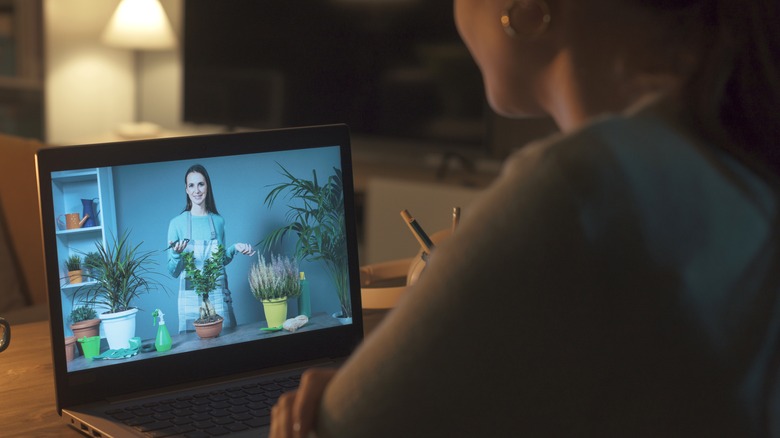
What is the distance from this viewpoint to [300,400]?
2.13 feet

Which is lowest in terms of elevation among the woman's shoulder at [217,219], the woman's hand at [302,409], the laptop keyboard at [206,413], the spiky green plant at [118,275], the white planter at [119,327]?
the laptop keyboard at [206,413]

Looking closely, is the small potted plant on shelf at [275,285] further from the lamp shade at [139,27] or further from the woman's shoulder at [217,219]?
the lamp shade at [139,27]

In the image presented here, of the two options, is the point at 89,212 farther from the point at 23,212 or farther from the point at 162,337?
the point at 23,212

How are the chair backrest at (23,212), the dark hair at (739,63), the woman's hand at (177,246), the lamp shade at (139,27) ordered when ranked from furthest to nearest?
the lamp shade at (139,27) < the chair backrest at (23,212) < the woman's hand at (177,246) < the dark hair at (739,63)

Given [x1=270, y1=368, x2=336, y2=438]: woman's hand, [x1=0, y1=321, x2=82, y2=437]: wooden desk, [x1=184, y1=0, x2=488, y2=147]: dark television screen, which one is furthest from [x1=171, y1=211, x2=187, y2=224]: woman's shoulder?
[x1=184, y1=0, x2=488, y2=147]: dark television screen

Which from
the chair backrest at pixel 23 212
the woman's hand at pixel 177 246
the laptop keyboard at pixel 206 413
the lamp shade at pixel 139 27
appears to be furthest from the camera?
the lamp shade at pixel 139 27

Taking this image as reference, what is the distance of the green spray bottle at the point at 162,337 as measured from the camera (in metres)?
1.05

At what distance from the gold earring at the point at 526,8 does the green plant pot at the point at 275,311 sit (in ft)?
1.90

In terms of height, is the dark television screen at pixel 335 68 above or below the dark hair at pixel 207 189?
above

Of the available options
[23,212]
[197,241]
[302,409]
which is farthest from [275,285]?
[23,212]

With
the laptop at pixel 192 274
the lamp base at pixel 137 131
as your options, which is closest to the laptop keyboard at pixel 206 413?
the laptop at pixel 192 274

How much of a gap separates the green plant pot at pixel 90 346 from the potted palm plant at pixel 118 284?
0.01 meters

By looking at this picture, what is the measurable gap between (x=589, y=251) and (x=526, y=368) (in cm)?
8

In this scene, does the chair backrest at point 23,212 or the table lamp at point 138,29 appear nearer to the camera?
the chair backrest at point 23,212
